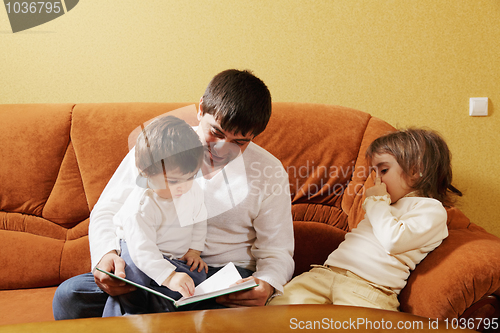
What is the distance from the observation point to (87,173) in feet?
4.92

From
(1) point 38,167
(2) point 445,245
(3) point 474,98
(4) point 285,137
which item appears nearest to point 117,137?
(1) point 38,167

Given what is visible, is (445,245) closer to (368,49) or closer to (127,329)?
(127,329)

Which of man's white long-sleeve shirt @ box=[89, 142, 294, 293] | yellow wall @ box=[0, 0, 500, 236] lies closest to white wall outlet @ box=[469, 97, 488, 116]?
yellow wall @ box=[0, 0, 500, 236]

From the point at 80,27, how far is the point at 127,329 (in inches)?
64.2

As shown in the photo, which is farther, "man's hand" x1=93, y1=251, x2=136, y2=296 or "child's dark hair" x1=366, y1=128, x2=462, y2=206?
"child's dark hair" x1=366, y1=128, x2=462, y2=206

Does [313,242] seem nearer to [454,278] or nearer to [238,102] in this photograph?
[454,278]

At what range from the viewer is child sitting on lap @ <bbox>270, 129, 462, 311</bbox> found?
3.67 feet

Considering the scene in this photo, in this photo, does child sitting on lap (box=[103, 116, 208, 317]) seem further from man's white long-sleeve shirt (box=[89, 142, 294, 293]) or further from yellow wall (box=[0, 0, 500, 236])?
yellow wall (box=[0, 0, 500, 236])

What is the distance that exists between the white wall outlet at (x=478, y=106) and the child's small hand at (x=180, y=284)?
1.72m

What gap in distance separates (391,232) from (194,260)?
619 mm

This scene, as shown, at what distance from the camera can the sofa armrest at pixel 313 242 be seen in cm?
150

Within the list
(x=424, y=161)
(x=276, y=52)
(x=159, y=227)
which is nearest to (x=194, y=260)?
(x=159, y=227)

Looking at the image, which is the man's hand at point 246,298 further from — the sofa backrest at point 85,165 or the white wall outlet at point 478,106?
the white wall outlet at point 478,106

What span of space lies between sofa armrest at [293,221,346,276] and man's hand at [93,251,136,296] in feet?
2.48
